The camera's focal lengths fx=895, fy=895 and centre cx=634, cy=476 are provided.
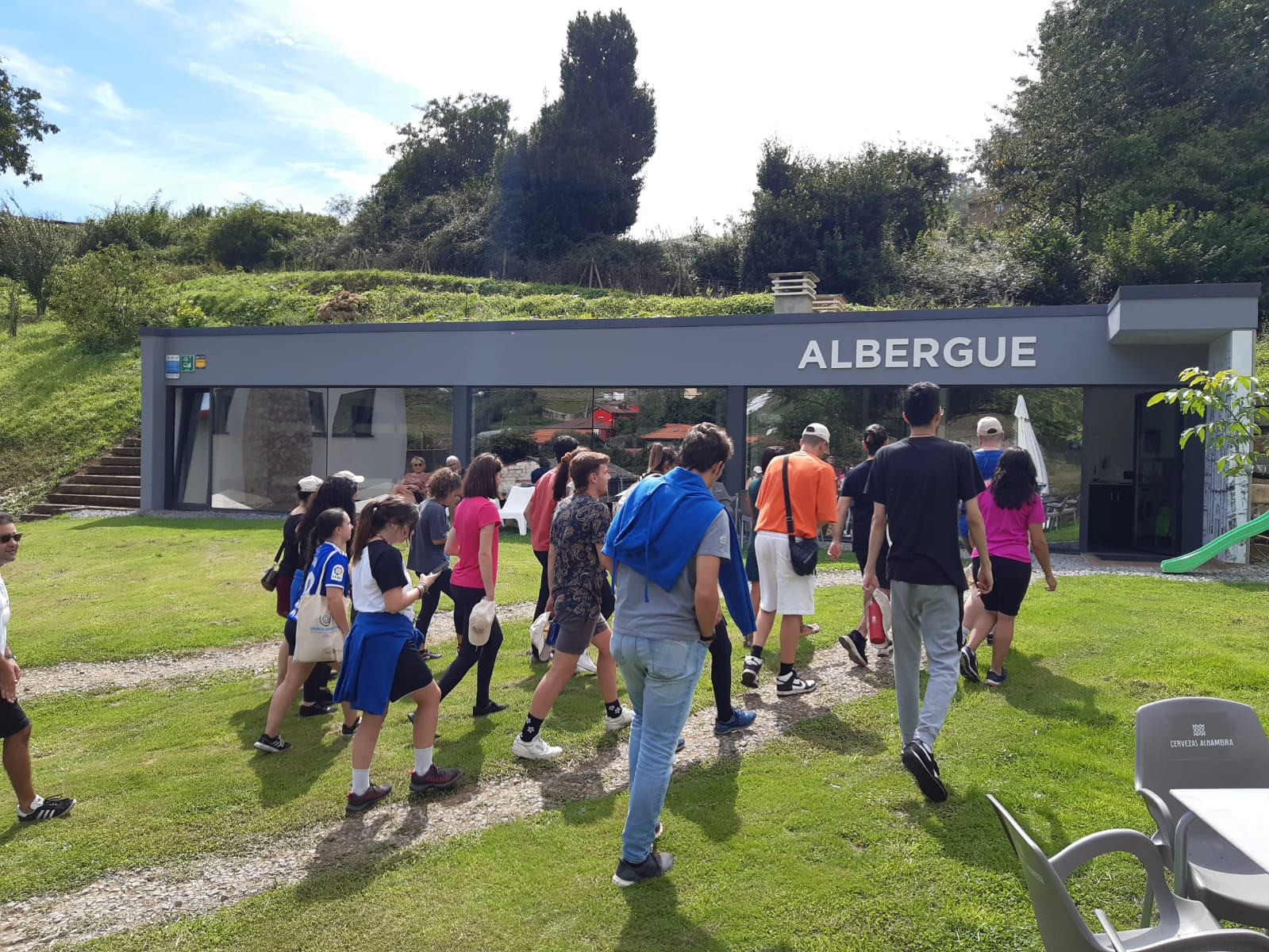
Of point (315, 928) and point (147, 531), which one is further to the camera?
point (147, 531)

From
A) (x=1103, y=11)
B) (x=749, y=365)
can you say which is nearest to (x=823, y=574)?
(x=749, y=365)

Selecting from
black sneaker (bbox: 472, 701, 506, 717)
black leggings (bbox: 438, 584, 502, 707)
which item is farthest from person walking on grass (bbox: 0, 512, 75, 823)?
black sneaker (bbox: 472, 701, 506, 717)

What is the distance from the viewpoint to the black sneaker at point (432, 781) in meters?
4.74

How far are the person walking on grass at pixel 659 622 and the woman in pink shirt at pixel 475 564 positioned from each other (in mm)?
2171

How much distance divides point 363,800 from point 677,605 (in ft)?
6.99

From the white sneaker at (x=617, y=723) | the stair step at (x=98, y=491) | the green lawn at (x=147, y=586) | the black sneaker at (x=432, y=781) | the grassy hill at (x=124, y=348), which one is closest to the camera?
the black sneaker at (x=432, y=781)

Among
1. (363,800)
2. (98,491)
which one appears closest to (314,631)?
(363,800)

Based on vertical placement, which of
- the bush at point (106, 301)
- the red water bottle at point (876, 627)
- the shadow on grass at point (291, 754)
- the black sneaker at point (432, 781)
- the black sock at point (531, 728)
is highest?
the bush at point (106, 301)

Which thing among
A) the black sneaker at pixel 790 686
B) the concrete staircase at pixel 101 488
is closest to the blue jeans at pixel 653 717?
the black sneaker at pixel 790 686

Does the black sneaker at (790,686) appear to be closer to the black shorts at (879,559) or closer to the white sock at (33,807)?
the black shorts at (879,559)

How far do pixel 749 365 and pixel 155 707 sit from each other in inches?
433

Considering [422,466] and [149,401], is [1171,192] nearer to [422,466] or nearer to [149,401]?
[422,466]

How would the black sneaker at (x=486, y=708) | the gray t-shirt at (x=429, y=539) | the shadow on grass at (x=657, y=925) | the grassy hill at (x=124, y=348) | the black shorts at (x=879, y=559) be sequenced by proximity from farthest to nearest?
1. the grassy hill at (x=124, y=348)
2. the gray t-shirt at (x=429, y=539)
3. the black shorts at (x=879, y=559)
4. the black sneaker at (x=486, y=708)
5. the shadow on grass at (x=657, y=925)

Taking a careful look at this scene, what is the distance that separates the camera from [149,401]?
19312 millimetres
